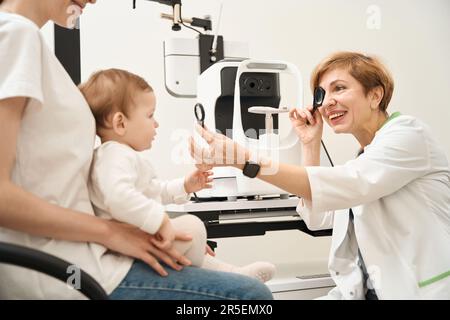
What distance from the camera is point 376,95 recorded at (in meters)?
1.37

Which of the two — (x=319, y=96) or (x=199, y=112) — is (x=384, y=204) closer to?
(x=319, y=96)

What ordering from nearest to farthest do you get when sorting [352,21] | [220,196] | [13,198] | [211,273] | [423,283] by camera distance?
[13,198], [211,273], [423,283], [220,196], [352,21]

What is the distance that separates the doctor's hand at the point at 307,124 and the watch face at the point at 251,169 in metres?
0.43

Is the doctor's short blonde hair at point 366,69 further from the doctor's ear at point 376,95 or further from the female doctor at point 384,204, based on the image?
the female doctor at point 384,204

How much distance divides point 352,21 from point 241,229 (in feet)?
6.67

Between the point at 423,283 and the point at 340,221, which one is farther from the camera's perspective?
the point at 340,221

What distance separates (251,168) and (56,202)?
0.49 m

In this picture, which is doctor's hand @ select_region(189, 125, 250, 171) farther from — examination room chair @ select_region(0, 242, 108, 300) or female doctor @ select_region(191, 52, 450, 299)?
examination room chair @ select_region(0, 242, 108, 300)

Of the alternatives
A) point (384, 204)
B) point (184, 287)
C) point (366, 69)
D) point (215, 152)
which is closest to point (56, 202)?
point (184, 287)

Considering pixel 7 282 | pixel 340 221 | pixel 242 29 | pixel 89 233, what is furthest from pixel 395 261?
pixel 242 29

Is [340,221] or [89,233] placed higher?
[89,233]

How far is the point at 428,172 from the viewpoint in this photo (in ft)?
3.88

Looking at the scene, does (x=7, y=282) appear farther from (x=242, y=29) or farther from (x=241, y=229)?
(x=242, y=29)

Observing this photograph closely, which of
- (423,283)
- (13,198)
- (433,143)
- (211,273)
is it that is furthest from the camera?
(433,143)
